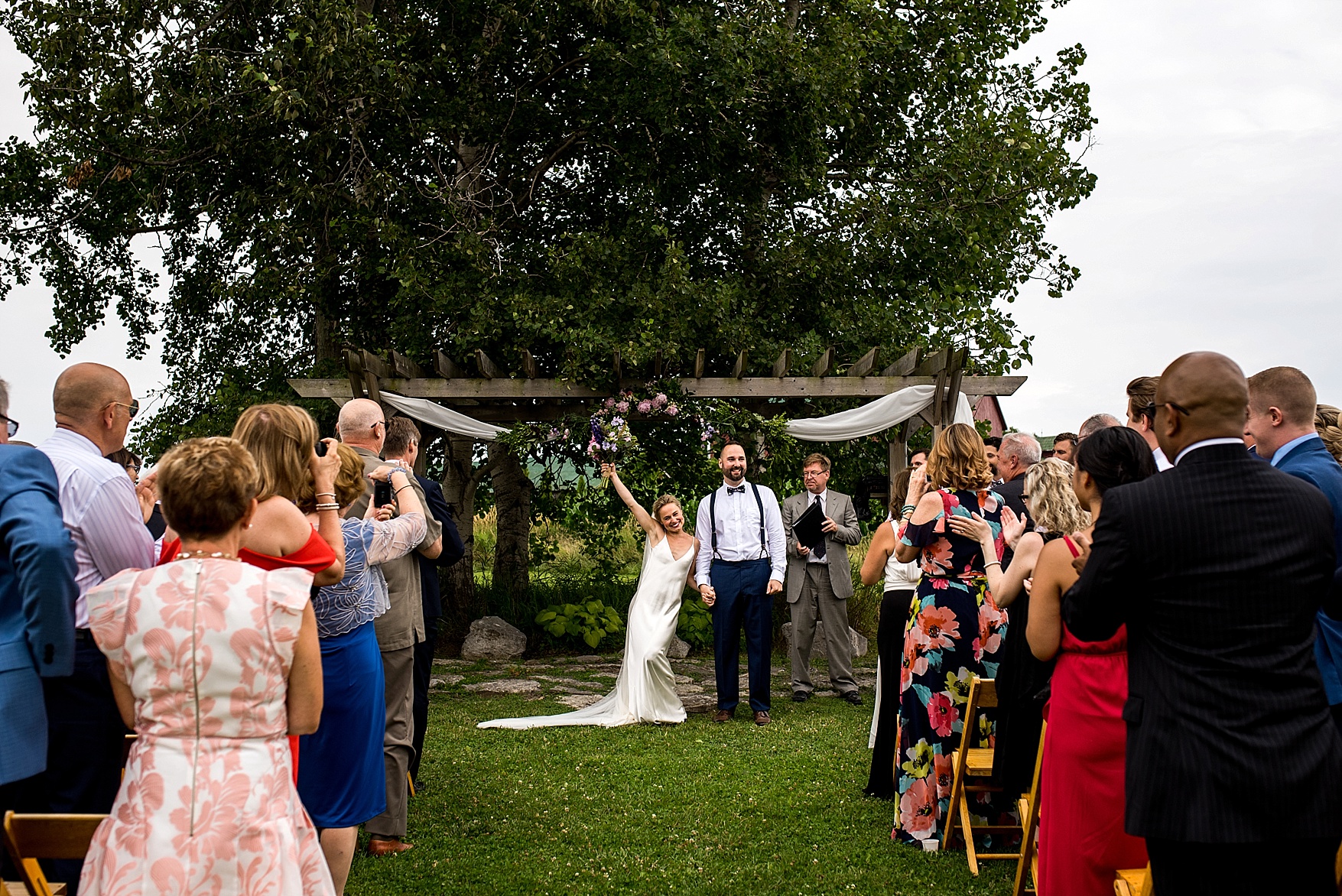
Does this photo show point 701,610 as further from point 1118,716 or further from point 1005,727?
point 1118,716

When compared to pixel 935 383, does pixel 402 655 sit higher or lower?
lower

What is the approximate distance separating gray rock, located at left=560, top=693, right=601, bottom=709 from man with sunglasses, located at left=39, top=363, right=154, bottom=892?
6.36m

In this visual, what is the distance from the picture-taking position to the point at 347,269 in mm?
12945

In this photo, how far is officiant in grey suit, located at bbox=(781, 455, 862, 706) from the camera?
399 inches

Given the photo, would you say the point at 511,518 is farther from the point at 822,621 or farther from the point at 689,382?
the point at 822,621

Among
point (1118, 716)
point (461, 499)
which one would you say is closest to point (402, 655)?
point (1118, 716)

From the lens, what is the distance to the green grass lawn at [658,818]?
16.0 feet

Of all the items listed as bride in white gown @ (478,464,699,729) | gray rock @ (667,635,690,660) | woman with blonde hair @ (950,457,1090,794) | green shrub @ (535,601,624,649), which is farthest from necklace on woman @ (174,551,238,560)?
green shrub @ (535,601,624,649)

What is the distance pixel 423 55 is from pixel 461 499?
5.70 m

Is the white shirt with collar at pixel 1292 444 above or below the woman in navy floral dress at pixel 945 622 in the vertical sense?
above

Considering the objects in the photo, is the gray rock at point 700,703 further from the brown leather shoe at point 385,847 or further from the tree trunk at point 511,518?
the tree trunk at point 511,518

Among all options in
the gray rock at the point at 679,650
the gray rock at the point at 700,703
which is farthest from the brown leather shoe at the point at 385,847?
the gray rock at the point at 679,650

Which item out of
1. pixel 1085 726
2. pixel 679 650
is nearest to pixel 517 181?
pixel 679 650

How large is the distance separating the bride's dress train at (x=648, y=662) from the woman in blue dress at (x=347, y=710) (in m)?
4.62
